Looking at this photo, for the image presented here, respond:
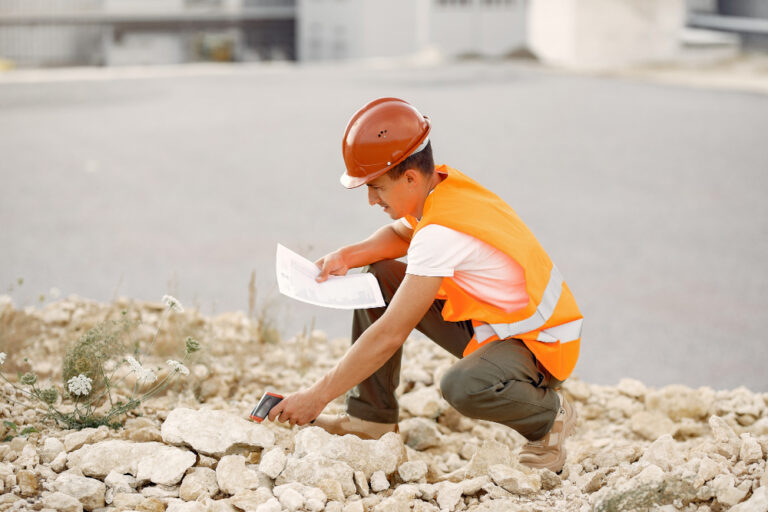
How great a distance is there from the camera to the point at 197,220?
7.93 metres

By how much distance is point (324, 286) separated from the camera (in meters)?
3.23

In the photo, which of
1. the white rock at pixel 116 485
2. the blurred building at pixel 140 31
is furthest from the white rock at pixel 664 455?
the blurred building at pixel 140 31

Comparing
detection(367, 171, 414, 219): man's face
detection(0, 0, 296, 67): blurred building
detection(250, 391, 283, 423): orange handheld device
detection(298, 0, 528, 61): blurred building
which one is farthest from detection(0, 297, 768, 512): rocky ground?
detection(0, 0, 296, 67): blurred building

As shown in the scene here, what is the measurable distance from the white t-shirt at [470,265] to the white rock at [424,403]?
1.06 metres

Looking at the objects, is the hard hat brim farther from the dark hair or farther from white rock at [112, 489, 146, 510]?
white rock at [112, 489, 146, 510]

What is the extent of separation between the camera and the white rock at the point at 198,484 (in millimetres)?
2662

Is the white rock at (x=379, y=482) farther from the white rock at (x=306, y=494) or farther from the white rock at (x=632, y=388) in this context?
the white rock at (x=632, y=388)

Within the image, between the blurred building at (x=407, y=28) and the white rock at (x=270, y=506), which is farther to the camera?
the blurred building at (x=407, y=28)

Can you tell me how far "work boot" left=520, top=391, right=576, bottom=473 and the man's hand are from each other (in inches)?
31.2

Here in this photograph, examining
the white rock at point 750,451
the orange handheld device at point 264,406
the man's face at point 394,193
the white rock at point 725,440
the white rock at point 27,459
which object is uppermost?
the man's face at point 394,193

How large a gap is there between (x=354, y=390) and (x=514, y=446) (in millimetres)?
889

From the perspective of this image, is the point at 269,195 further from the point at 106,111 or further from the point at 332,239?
the point at 106,111

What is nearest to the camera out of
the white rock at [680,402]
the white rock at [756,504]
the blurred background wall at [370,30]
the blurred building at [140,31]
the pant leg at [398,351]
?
the white rock at [756,504]

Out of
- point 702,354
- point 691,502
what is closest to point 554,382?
point 691,502
